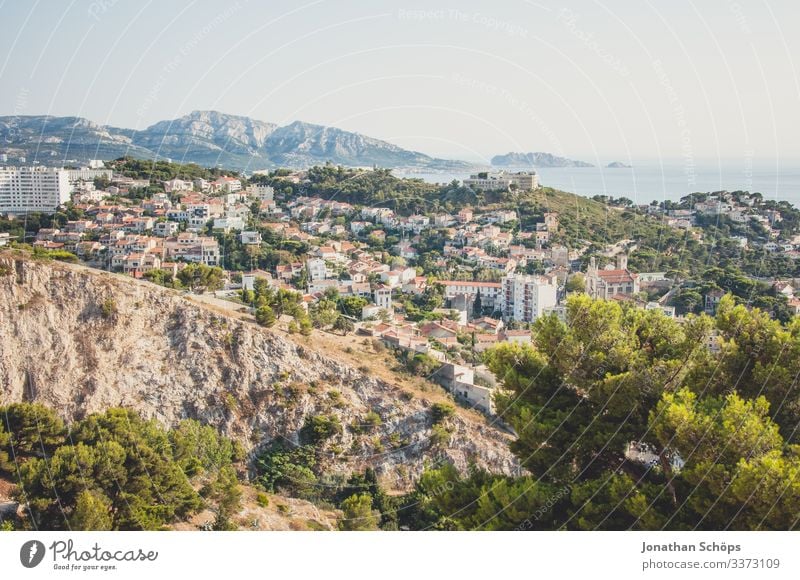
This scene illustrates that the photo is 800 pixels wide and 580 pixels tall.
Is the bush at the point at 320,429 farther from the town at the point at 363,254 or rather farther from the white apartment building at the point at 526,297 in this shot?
the white apartment building at the point at 526,297

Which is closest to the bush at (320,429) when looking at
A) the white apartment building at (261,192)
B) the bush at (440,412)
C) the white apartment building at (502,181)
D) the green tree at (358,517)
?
the bush at (440,412)

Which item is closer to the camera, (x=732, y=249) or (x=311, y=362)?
(x=311, y=362)

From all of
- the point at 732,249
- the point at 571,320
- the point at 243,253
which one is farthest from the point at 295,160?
the point at 571,320

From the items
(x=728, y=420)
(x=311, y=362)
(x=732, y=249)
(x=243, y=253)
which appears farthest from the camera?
(x=732, y=249)

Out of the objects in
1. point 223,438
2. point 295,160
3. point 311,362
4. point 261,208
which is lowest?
point 223,438

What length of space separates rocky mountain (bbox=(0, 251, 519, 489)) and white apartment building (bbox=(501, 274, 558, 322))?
556 centimetres

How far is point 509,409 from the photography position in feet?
11.8

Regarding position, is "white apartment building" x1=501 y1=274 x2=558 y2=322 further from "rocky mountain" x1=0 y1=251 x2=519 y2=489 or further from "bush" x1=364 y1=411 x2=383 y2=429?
"bush" x1=364 y1=411 x2=383 y2=429

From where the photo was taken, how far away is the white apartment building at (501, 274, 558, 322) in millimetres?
15555

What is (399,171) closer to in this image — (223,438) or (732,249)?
(732,249)

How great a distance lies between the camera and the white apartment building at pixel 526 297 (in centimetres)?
1555

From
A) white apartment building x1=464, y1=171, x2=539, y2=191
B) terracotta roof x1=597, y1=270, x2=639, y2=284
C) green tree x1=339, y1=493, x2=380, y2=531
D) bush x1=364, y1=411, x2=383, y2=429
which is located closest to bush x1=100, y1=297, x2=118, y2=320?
bush x1=364, y1=411, x2=383, y2=429

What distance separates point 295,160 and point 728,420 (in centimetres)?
2398
